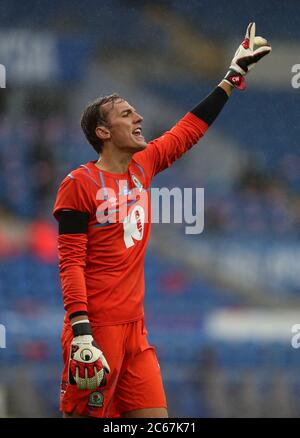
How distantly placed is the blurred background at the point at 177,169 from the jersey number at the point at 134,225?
13.4ft

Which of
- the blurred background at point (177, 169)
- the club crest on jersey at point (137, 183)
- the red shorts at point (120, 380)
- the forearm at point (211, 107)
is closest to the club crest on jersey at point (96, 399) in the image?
the red shorts at point (120, 380)

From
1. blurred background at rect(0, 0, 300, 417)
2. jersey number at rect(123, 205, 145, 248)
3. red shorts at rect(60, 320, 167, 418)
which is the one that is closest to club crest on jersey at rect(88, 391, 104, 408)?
red shorts at rect(60, 320, 167, 418)

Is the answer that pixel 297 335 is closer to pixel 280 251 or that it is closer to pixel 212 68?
pixel 280 251

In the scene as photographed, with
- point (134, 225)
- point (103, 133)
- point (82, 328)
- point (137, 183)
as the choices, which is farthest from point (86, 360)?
point (103, 133)

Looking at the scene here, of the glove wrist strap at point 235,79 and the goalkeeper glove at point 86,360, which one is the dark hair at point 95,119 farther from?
the goalkeeper glove at point 86,360

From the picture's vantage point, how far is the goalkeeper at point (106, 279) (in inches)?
131

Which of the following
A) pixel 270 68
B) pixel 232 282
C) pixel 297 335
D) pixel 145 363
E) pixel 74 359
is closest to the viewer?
pixel 74 359

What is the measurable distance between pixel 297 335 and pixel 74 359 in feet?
17.0

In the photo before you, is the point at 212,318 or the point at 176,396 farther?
the point at 212,318

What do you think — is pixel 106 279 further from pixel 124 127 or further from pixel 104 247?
pixel 124 127

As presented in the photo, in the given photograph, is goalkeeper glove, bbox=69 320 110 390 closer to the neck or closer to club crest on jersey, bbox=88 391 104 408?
club crest on jersey, bbox=88 391 104 408

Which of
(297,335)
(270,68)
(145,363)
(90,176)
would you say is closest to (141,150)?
(90,176)

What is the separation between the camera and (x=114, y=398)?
11.6 ft

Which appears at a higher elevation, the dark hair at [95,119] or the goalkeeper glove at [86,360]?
the dark hair at [95,119]
